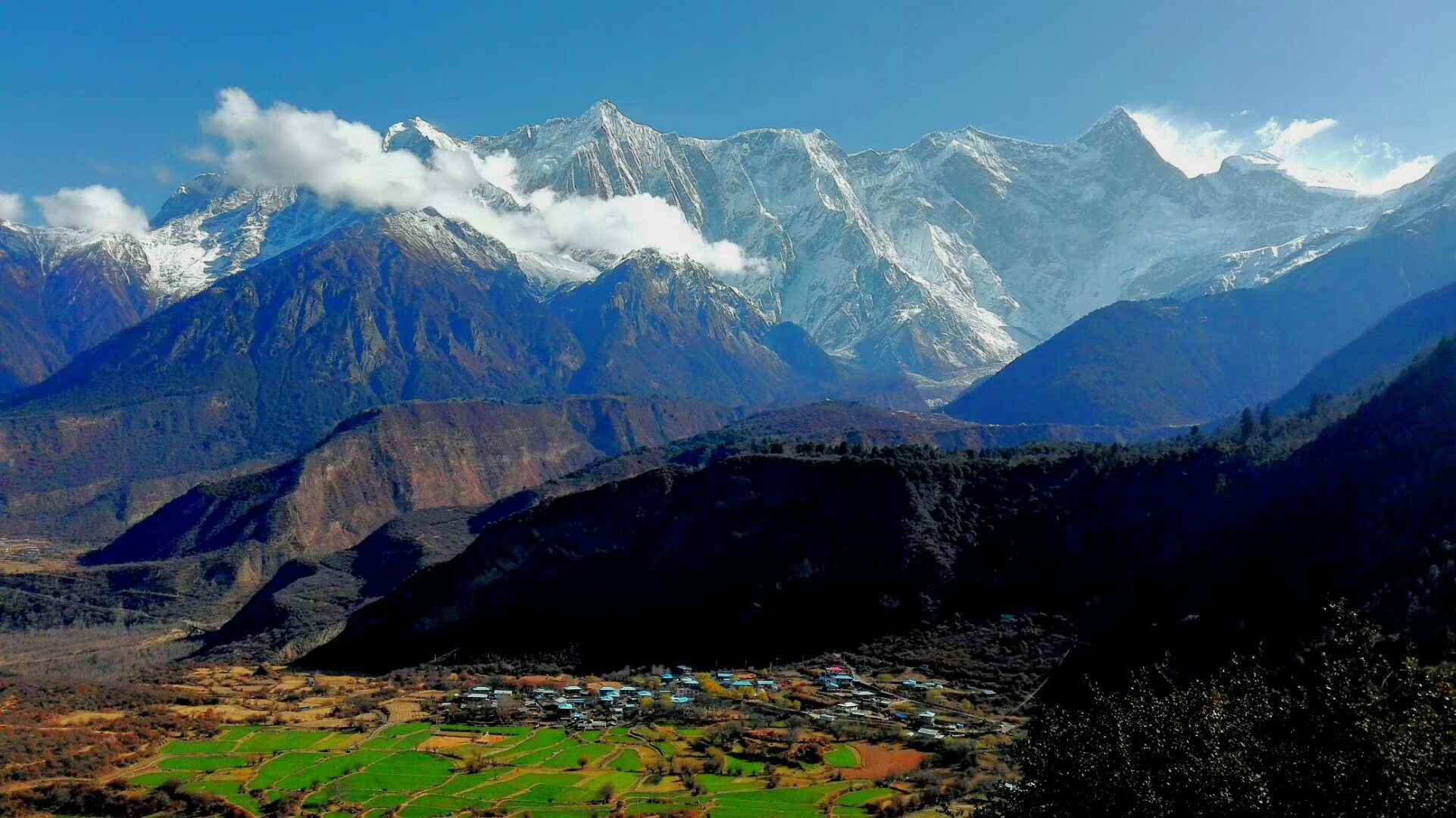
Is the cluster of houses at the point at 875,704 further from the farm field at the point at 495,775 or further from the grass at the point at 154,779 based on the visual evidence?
the grass at the point at 154,779

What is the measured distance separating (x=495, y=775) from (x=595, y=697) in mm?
23302

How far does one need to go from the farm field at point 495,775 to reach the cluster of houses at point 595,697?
520 centimetres

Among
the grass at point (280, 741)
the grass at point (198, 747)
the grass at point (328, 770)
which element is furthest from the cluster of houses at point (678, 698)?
the grass at point (198, 747)

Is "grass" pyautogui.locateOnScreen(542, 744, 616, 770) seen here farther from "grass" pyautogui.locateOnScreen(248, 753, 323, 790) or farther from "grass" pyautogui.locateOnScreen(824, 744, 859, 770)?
"grass" pyautogui.locateOnScreen(248, 753, 323, 790)

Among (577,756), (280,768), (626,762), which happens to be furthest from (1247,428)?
(280,768)

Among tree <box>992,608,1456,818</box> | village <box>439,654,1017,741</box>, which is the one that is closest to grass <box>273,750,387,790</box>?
village <box>439,654,1017,741</box>

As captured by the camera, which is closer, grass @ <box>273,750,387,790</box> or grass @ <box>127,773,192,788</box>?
grass @ <box>127,773,192,788</box>

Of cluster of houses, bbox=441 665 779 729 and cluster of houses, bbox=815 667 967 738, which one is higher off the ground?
cluster of houses, bbox=441 665 779 729

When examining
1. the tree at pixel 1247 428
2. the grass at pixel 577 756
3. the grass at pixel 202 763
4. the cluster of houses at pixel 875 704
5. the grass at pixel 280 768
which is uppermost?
the tree at pixel 1247 428

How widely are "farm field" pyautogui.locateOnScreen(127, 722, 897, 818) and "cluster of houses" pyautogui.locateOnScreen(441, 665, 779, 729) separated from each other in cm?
520

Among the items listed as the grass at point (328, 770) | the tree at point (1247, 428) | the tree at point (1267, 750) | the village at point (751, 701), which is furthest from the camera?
the tree at point (1247, 428)

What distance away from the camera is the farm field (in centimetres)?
6247

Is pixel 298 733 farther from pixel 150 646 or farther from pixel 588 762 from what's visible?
pixel 150 646

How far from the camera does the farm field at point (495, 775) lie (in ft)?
205
